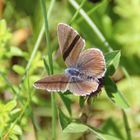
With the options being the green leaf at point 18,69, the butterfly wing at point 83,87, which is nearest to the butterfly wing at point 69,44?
the butterfly wing at point 83,87

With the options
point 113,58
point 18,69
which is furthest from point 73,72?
point 18,69

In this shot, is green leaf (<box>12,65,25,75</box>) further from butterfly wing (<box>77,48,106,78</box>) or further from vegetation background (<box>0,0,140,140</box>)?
butterfly wing (<box>77,48,106,78</box>)

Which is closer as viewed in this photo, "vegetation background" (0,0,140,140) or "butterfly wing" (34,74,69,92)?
"butterfly wing" (34,74,69,92)

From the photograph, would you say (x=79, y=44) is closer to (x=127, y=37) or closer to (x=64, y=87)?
(x=64, y=87)

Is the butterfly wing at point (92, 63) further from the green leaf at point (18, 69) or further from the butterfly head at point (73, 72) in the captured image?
the green leaf at point (18, 69)

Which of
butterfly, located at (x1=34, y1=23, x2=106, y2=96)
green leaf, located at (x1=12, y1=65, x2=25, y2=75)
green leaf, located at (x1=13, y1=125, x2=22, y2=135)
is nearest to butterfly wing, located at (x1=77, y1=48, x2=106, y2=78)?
butterfly, located at (x1=34, y1=23, x2=106, y2=96)

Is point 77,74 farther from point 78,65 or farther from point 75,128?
point 75,128

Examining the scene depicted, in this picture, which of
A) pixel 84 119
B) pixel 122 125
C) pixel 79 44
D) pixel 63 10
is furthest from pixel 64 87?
pixel 63 10

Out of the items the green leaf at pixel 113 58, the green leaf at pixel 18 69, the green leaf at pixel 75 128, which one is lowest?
the green leaf at pixel 75 128
